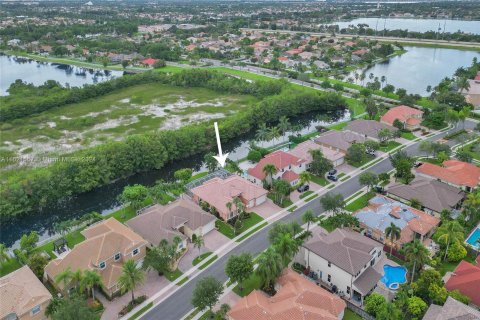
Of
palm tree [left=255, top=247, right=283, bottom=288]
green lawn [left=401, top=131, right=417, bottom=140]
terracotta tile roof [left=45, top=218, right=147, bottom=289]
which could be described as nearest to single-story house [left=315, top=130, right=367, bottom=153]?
green lawn [left=401, top=131, right=417, bottom=140]

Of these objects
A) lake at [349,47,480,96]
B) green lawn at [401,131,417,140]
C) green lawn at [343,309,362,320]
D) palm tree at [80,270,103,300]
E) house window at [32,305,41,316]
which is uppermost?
palm tree at [80,270,103,300]

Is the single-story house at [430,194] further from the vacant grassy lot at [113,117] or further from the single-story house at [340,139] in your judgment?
the vacant grassy lot at [113,117]

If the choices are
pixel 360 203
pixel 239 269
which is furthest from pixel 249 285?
pixel 360 203

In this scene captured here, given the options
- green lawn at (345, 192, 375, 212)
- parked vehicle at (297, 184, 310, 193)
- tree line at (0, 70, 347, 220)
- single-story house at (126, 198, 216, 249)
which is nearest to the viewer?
single-story house at (126, 198, 216, 249)

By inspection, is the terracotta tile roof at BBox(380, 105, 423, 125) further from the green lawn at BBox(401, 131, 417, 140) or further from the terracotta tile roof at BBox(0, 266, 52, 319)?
the terracotta tile roof at BBox(0, 266, 52, 319)

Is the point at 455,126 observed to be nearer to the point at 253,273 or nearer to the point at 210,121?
the point at 210,121

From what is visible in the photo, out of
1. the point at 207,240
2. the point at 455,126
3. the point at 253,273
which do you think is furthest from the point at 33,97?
the point at 455,126

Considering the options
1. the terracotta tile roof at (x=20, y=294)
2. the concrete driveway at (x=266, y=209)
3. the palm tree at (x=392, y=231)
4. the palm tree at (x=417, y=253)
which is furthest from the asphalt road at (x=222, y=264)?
the palm tree at (x=417, y=253)
